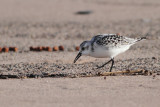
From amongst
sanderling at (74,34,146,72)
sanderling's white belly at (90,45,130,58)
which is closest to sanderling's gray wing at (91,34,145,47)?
sanderling at (74,34,146,72)

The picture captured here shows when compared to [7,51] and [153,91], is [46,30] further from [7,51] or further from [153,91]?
[153,91]

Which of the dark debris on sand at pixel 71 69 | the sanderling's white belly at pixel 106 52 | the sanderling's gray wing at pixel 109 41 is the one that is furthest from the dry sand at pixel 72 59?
the sanderling's gray wing at pixel 109 41

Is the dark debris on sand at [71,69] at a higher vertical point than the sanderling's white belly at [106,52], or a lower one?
lower

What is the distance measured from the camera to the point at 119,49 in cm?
973

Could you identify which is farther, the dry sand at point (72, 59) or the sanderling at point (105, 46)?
the sanderling at point (105, 46)

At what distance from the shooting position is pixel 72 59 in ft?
38.9

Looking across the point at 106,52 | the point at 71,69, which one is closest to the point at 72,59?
the point at 71,69

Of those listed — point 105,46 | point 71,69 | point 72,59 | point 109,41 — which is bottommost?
point 71,69

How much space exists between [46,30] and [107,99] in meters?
11.8

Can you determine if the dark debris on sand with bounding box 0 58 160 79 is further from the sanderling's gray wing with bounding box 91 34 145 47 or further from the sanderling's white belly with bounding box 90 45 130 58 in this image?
the sanderling's gray wing with bounding box 91 34 145 47

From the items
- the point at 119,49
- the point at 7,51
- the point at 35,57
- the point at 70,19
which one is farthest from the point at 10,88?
the point at 70,19

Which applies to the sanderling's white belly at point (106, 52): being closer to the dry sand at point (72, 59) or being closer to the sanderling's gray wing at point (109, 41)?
the sanderling's gray wing at point (109, 41)

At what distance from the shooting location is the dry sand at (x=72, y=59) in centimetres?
775

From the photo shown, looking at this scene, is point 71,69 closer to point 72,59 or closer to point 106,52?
point 106,52
